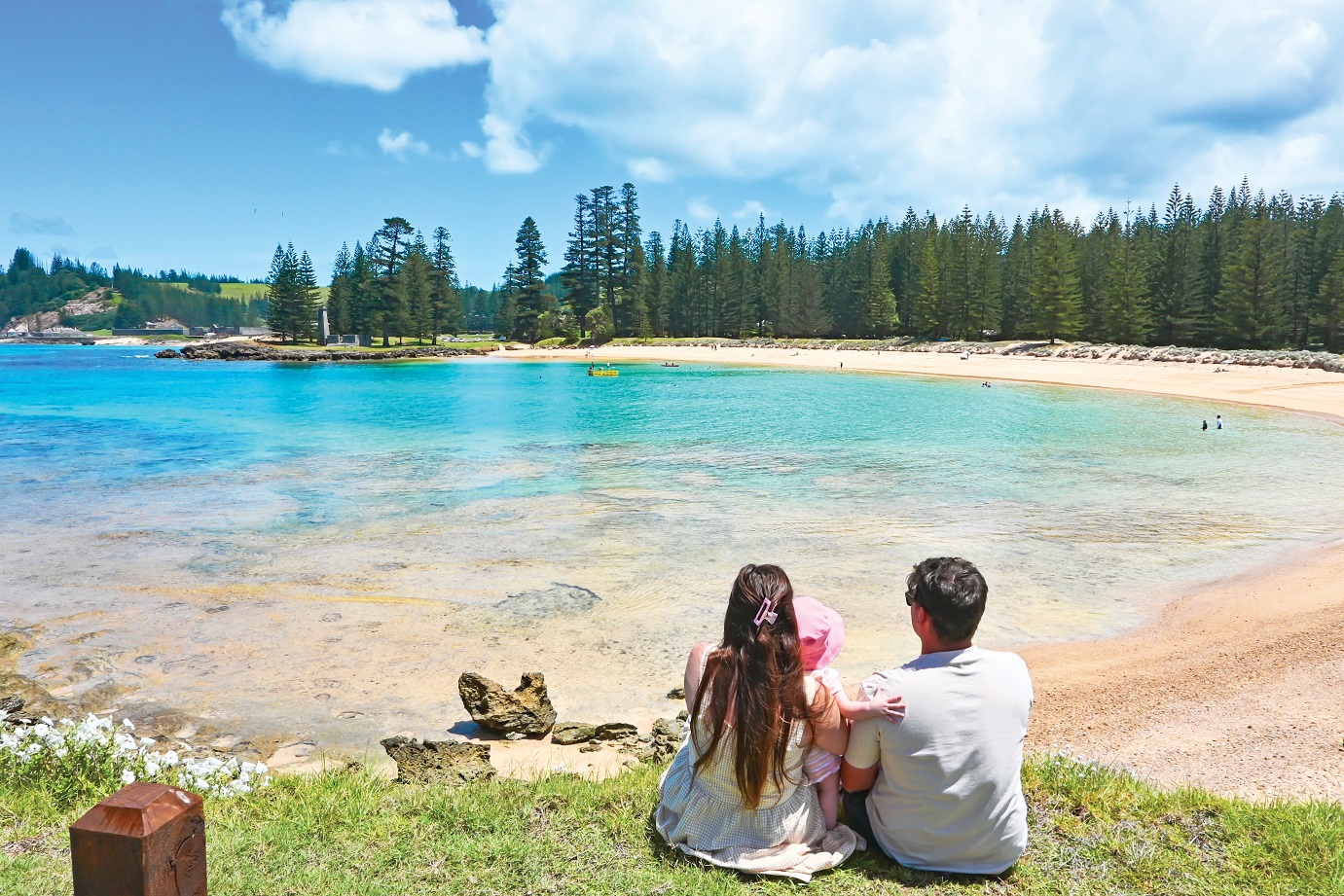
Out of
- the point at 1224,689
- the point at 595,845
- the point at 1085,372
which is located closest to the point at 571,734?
the point at 595,845

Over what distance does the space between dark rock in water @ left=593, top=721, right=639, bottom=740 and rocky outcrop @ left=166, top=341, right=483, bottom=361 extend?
8457 centimetres

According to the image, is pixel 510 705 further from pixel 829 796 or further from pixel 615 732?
pixel 829 796

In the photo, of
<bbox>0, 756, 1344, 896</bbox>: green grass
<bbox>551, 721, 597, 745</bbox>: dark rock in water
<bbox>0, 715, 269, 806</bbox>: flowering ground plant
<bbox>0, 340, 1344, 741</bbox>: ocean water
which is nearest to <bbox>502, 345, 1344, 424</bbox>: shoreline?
<bbox>0, 340, 1344, 741</bbox>: ocean water

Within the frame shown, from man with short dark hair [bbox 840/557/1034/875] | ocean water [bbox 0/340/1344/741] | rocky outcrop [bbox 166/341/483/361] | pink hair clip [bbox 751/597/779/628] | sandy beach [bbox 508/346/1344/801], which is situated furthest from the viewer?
rocky outcrop [bbox 166/341/483/361]

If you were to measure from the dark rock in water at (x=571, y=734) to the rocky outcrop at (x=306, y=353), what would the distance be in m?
84.4

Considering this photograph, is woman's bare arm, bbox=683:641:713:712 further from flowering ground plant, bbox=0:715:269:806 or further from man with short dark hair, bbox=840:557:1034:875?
flowering ground plant, bbox=0:715:269:806

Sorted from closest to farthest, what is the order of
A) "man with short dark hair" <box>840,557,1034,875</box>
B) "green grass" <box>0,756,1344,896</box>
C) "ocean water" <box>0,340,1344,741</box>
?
"man with short dark hair" <box>840,557,1034,875</box> < "green grass" <box>0,756,1344,896</box> < "ocean water" <box>0,340,1344,741</box>

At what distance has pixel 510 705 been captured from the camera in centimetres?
676

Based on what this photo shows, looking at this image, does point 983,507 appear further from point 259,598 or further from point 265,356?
point 265,356

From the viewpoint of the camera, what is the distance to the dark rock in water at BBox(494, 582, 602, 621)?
32.0ft

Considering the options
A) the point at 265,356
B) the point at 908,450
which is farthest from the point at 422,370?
the point at 908,450

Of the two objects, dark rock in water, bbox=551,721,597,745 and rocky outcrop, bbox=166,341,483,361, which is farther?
rocky outcrop, bbox=166,341,483,361

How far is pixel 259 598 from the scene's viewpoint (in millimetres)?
10289

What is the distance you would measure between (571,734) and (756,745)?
332 centimetres
